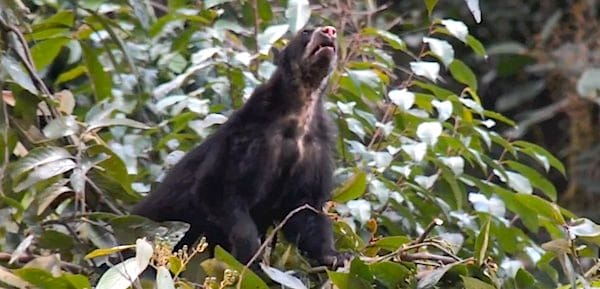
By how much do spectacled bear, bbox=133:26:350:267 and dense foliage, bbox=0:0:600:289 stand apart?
0.23 ft

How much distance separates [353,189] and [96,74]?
95 cm

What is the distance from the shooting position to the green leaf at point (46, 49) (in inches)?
145

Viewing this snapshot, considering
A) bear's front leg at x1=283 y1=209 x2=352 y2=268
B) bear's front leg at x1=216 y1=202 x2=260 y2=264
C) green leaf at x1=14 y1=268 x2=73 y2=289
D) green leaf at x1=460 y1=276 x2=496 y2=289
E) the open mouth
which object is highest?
green leaf at x1=14 y1=268 x2=73 y2=289

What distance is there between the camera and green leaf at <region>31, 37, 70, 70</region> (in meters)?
3.68

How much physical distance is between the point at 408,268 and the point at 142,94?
1501mm

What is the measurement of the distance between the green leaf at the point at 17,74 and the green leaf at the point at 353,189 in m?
0.73

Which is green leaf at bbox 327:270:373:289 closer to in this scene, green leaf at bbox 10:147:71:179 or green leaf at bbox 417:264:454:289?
green leaf at bbox 417:264:454:289

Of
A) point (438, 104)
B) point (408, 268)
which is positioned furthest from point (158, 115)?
point (408, 268)

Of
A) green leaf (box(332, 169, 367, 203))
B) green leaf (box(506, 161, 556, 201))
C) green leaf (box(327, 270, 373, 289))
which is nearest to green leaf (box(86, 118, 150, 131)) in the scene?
green leaf (box(332, 169, 367, 203))

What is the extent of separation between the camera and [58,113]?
3.20 metres

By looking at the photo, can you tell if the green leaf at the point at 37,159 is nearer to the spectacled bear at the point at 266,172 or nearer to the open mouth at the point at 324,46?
the spectacled bear at the point at 266,172

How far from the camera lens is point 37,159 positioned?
2824 mm

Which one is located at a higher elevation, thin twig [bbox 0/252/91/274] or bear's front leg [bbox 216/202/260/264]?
thin twig [bbox 0/252/91/274]

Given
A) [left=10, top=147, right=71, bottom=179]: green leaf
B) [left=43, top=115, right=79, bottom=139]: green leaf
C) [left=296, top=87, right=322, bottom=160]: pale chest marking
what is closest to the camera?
[left=10, top=147, right=71, bottom=179]: green leaf
